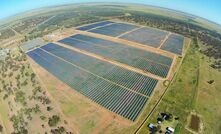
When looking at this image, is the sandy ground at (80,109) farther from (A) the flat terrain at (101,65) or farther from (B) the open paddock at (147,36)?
(B) the open paddock at (147,36)

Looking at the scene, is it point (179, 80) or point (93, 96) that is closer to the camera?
point (93, 96)

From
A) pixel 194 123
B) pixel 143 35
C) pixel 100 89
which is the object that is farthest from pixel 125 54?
pixel 194 123

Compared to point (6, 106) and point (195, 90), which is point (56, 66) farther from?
point (195, 90)

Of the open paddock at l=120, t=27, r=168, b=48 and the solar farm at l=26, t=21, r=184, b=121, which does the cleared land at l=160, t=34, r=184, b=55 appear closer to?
the solar farm at l=26, t=21, r=184, b=121

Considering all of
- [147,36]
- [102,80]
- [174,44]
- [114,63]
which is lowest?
[102,80]

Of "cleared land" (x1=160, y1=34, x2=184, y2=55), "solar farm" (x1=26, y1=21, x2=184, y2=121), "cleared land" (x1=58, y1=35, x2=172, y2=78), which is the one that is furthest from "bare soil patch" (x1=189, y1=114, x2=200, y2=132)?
"cleared land" (x1=160, y1=34, x2=184, y2=55)

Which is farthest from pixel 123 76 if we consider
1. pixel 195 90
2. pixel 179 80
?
pixel 195 90

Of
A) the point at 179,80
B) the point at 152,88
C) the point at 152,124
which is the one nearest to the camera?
the point at 152,124

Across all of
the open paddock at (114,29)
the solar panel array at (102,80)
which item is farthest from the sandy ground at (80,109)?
the open paddock at (114,29)

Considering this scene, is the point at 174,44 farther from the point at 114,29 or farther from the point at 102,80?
the point at 102,80
